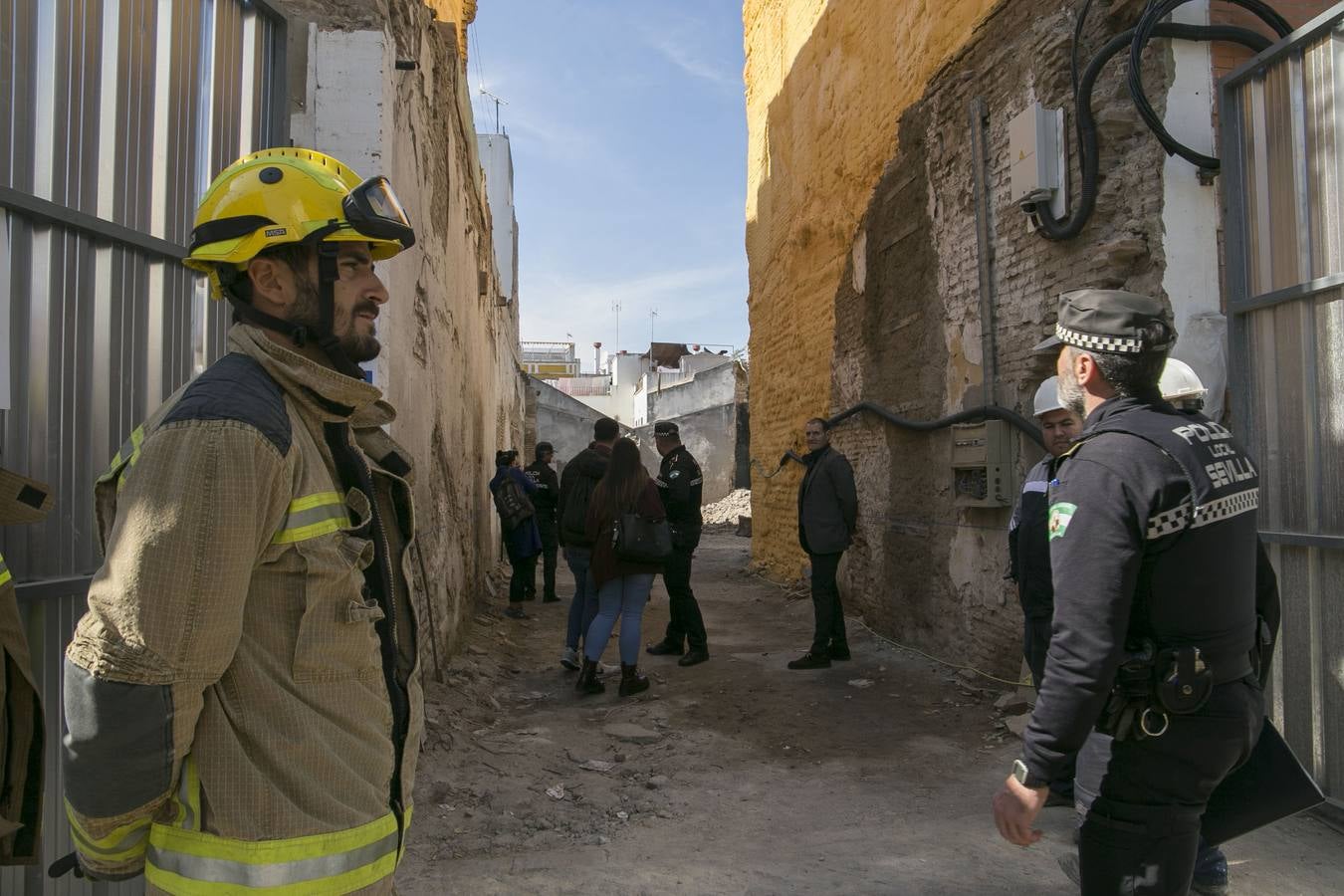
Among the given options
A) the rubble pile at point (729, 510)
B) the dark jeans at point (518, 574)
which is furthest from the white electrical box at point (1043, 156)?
the rubble pile at point (729, 510)

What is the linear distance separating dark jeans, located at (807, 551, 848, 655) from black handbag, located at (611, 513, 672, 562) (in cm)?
142

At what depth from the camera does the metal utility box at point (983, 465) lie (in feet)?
18.2

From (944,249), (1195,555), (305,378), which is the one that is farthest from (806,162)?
(305,378)

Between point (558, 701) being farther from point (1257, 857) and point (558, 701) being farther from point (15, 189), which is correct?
point (15, 189)

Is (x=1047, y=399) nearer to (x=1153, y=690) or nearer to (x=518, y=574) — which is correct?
(x=1153, y=690)

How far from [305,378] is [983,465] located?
4981 millimetres

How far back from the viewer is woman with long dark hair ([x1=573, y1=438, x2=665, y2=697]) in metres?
5.80

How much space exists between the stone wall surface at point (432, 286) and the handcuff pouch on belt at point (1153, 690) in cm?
322

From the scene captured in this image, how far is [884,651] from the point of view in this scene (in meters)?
7.05

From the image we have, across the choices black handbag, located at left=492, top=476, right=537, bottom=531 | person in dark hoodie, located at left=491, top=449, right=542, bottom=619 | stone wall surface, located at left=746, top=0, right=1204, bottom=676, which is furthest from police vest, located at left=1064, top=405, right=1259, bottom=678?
person in dark hoodie, located at left=491, top=449, right=542, bottom=619

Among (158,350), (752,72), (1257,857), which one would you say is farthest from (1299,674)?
(752,72)

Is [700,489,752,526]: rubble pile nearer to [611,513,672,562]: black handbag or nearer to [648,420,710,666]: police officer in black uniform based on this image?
[648,420,710,666]: police officer in black uniform

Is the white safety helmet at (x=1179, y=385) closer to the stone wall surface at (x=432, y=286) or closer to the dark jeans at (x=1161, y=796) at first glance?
the dark jeans at (x=1161, y=796)

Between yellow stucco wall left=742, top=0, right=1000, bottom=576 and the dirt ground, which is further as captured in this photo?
yellow stucco wall left=742, top=0, right=1000, bottom=576
